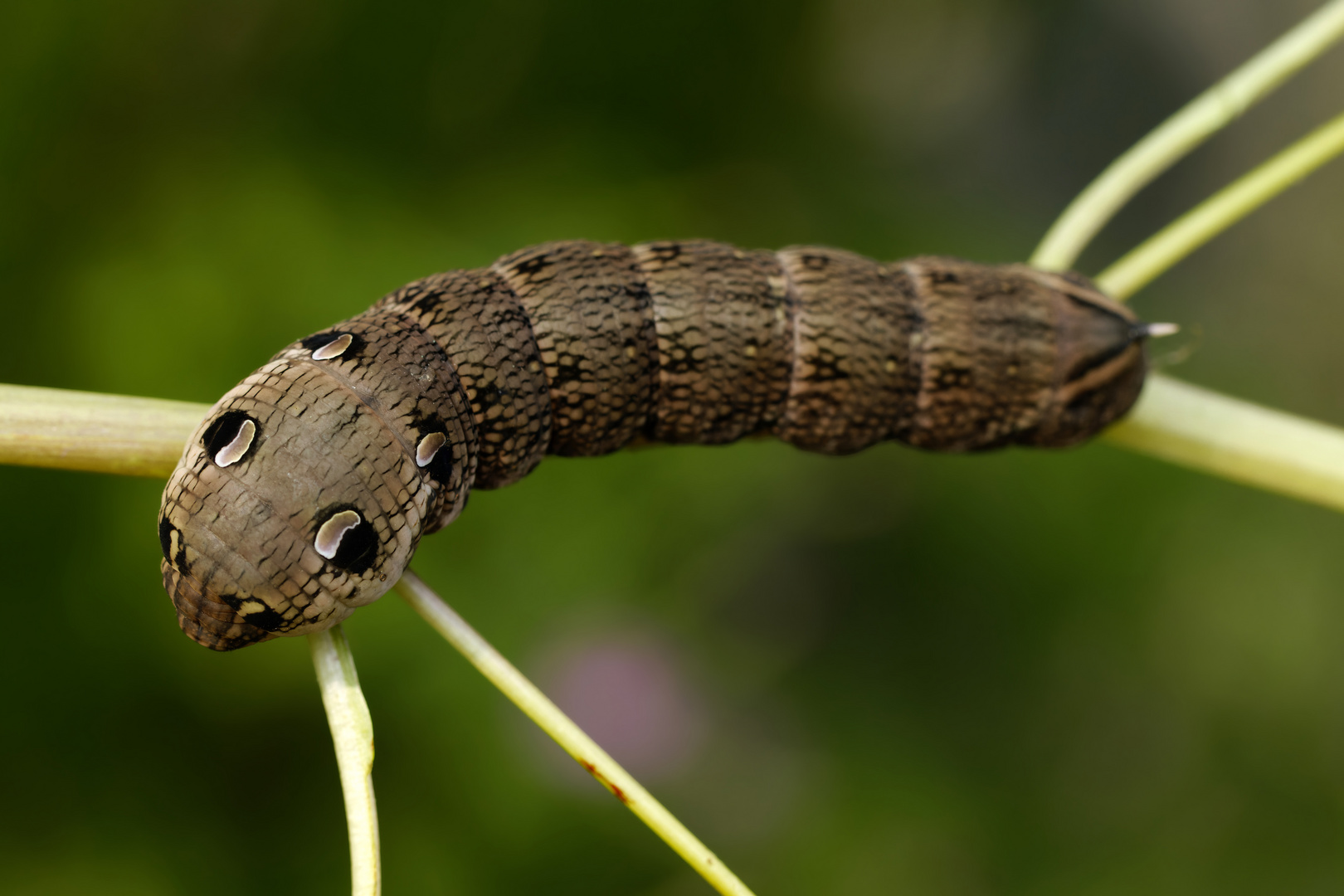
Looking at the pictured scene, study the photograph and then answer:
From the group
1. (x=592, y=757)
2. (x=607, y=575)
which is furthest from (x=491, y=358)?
(x=607, y=575)

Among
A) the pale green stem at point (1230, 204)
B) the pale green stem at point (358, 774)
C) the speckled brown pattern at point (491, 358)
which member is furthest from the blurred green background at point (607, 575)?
the pale green stem at point (1230, 204)

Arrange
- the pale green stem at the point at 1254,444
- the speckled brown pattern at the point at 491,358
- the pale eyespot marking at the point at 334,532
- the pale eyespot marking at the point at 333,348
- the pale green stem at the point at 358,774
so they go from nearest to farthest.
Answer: the pale green stem at the point at 358,774 < the pale eyespot marking at the point at 334,532 < the pale eyespot marking at the point at 333,348 < the speckled brown pattern at the point at 491,358 < the pale green stem at the point at 1254,444

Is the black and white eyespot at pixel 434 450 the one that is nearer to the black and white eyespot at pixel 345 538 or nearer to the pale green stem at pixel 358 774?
the black and white eyespot at pixel 345 538

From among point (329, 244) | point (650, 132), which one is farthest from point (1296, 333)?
point (329, 244)

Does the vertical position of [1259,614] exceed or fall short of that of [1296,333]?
it falls short

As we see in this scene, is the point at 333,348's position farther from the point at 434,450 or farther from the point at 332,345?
the point at 434,450

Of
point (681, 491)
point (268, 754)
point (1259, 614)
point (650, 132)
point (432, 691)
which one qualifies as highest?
point (650, 132)

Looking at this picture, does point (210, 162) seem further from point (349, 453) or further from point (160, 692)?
point (349, 453)

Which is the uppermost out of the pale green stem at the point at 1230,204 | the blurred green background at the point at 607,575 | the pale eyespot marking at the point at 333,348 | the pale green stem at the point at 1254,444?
the pale green stem at the point at 1230,204
